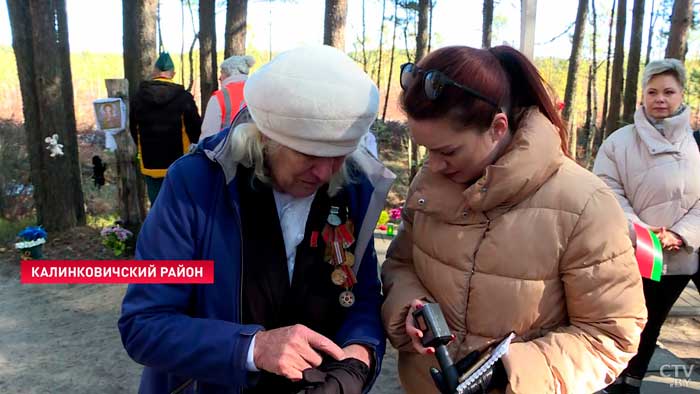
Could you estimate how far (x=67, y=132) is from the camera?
6977mm

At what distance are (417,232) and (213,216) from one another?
0.58 meters

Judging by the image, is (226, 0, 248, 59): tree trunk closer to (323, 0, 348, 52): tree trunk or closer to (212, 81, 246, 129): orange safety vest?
(323, 0, 348, 52): tree trunk

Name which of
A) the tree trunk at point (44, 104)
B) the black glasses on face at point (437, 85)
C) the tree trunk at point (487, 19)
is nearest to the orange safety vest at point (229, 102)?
the black glasses on face at point (437, 85)

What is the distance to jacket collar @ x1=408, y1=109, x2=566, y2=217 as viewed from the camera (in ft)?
4.32

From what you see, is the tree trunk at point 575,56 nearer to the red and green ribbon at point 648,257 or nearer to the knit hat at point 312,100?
the red and green ribbon at point 648,257

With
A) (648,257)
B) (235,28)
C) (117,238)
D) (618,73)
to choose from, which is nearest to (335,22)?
(235,28)

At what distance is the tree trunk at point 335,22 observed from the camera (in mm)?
7309

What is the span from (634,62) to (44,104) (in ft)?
33.5

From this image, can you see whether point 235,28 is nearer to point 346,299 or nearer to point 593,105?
point 346,299

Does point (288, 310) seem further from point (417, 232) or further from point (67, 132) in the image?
point (67, 132)

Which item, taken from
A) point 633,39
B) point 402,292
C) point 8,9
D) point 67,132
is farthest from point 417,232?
point 633,39

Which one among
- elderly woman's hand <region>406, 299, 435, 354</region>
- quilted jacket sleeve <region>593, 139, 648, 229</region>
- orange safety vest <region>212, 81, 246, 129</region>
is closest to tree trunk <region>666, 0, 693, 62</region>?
quilted jacket sleeve <region>593, 139, 648, 229</region>

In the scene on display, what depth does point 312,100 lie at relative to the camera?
1266 millimetres

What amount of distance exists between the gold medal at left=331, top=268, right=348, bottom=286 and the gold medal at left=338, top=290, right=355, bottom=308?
0.13ft
